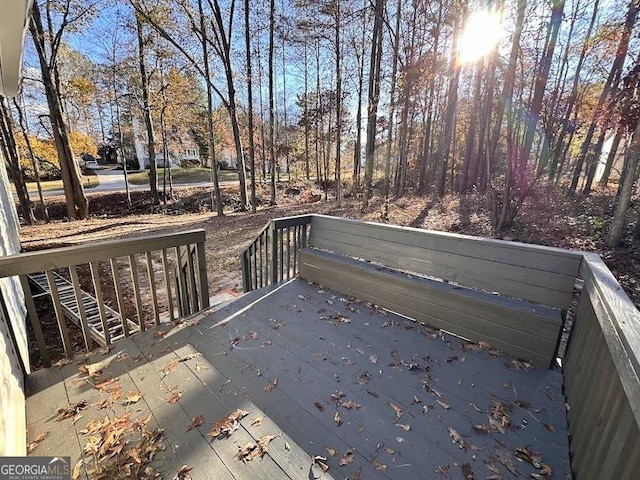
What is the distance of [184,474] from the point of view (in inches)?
58.7

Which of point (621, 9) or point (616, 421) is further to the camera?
point (621, 9)

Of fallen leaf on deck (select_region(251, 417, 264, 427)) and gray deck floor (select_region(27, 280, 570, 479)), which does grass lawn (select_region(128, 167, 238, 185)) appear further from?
fallen leaf on deck (select_region(251, 417, 264, 427))

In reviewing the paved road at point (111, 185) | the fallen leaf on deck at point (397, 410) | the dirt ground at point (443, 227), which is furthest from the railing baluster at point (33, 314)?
the paved road at point (111, 185)

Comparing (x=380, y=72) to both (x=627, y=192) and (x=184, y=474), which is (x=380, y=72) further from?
(x=184, y=474)

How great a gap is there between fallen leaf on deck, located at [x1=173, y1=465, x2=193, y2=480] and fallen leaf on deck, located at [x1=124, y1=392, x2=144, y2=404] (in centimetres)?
69

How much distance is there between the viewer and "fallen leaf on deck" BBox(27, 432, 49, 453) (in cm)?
161

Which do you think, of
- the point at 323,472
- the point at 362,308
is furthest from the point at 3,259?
the point at 362,308

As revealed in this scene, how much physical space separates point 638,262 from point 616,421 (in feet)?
18.4

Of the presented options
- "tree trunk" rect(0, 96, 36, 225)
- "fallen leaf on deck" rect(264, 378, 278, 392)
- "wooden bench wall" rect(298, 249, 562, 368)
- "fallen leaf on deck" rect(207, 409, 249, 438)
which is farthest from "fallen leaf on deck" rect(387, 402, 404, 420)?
"tree trunk" rect(0, 96, 36, 225)

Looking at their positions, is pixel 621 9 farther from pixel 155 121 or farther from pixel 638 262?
pixel 155 121

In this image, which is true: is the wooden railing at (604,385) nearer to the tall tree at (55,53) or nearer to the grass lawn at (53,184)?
the tall tree at (55,53)

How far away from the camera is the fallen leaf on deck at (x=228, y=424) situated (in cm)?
171

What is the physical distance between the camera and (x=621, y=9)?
770 centimetres

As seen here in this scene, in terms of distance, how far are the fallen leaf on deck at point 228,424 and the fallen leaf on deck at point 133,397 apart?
25.2 inches
